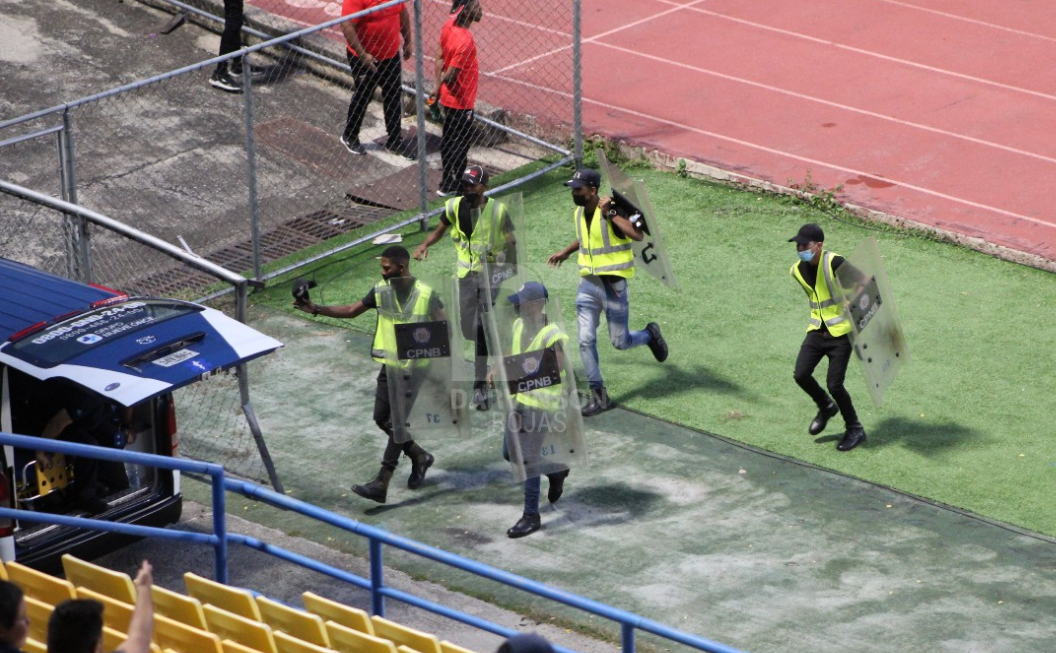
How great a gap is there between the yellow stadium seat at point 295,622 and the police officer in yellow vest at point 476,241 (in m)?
4.47

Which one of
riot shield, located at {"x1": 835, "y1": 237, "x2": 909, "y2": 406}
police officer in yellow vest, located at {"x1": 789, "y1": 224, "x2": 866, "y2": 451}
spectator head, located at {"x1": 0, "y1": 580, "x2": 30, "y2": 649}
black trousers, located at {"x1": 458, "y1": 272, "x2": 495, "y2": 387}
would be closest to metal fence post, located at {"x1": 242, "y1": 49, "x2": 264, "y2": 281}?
black trousers, located at {"x1": 458, "y1": 272, "x2": 495, "y2": 387}

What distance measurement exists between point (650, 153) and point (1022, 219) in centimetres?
385

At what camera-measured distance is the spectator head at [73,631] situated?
5.66m

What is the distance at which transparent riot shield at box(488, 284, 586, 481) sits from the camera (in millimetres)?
10000

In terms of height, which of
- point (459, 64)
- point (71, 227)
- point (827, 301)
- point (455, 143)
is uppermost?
point (459, 64)

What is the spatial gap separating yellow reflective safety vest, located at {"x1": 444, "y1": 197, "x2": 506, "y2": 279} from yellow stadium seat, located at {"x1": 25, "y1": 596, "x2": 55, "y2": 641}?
5183 mm

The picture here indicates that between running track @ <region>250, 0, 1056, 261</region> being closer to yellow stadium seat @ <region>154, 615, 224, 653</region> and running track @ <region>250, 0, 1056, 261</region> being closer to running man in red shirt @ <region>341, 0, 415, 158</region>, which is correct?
running man in red shirt @ <region>341, 0, 415, 158</region>

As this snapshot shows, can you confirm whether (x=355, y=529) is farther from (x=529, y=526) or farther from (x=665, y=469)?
(x=665, y=469)

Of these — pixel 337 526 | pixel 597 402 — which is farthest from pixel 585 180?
pixel 337 526

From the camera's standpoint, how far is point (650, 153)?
1677 centimetres

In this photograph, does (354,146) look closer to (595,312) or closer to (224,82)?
(224,82)

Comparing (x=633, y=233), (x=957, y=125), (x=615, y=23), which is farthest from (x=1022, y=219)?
(x=615, y=23)

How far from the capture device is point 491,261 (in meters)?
12.0

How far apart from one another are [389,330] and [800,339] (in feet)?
13.3
